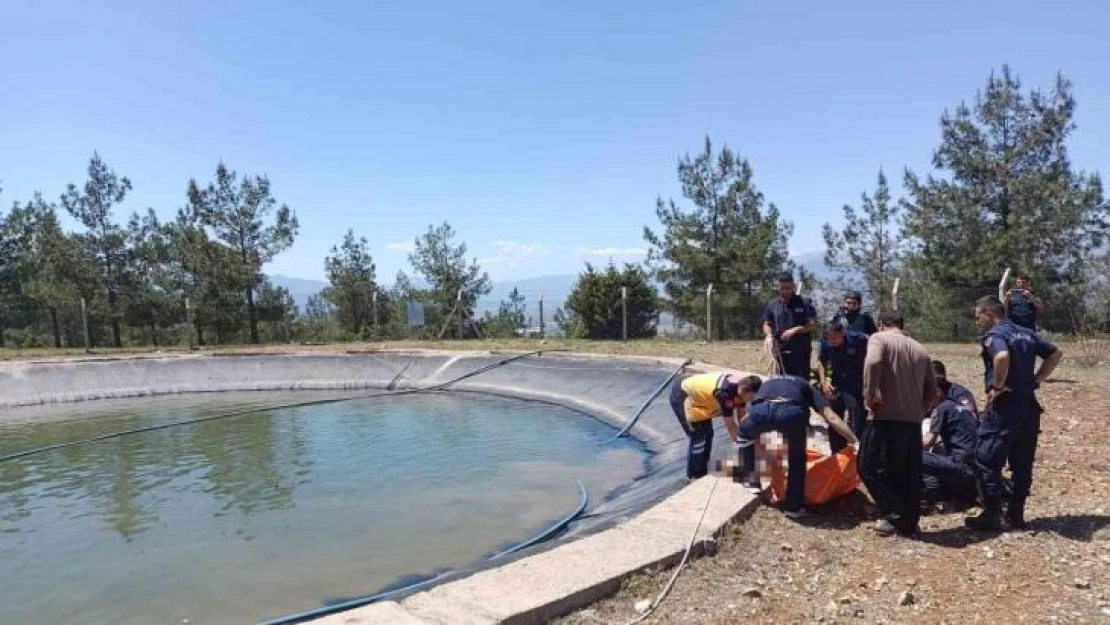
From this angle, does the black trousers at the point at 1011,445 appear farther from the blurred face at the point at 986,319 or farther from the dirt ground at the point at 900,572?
the blurred face at the point at 986,319

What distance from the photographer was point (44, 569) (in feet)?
19.0

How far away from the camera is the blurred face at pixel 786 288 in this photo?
7.02 m

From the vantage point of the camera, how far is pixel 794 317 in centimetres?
714

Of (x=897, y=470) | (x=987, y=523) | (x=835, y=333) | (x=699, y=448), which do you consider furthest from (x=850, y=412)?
(x=987, y=523)

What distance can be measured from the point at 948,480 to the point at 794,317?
2.26m

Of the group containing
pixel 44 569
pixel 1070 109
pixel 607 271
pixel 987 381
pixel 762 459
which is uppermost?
pixel 1070 109

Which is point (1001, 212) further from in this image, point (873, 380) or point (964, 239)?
point (873, 380)

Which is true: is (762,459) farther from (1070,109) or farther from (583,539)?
(1070,109)

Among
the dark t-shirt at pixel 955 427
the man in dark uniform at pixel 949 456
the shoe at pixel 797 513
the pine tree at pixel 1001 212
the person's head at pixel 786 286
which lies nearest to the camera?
the shoe at pixel 797 513

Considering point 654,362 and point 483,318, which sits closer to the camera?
point 654,362

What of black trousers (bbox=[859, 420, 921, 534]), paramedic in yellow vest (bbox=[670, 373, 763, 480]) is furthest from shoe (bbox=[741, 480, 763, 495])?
black trousers (bbox=[859, 420, 921, 534])

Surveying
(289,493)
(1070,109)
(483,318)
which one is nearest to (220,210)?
(483,318)

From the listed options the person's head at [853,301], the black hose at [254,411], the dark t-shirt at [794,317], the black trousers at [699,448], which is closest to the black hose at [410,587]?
the black trousers at [699,448]

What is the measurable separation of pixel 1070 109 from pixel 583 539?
1906cm
